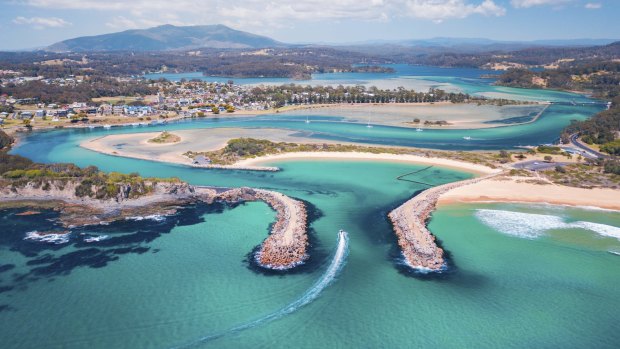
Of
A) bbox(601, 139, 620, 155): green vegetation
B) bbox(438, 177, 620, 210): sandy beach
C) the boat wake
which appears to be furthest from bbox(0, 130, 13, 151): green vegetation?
bbox(601, 139, 620, 155): green vegetation

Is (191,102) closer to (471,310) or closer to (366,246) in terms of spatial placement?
(366,246)

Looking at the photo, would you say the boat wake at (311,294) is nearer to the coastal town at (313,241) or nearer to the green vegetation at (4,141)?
the coastal town at (313,241)

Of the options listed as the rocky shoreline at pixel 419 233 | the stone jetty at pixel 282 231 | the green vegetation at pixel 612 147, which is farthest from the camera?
the green vegetation at pixel 612 147

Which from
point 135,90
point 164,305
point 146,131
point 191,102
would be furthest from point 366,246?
point 135,90

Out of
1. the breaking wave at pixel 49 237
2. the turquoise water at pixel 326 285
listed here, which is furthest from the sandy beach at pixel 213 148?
the breaking wave at pixel 49 237

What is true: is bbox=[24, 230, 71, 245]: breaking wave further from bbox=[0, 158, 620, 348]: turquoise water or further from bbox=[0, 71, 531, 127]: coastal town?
bbox=[0, 71, 531, 127]: coastal town

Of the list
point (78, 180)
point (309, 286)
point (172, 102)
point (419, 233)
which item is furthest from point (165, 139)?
point (309, 286)

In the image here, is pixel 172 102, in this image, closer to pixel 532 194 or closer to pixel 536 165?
pixel 536 165
